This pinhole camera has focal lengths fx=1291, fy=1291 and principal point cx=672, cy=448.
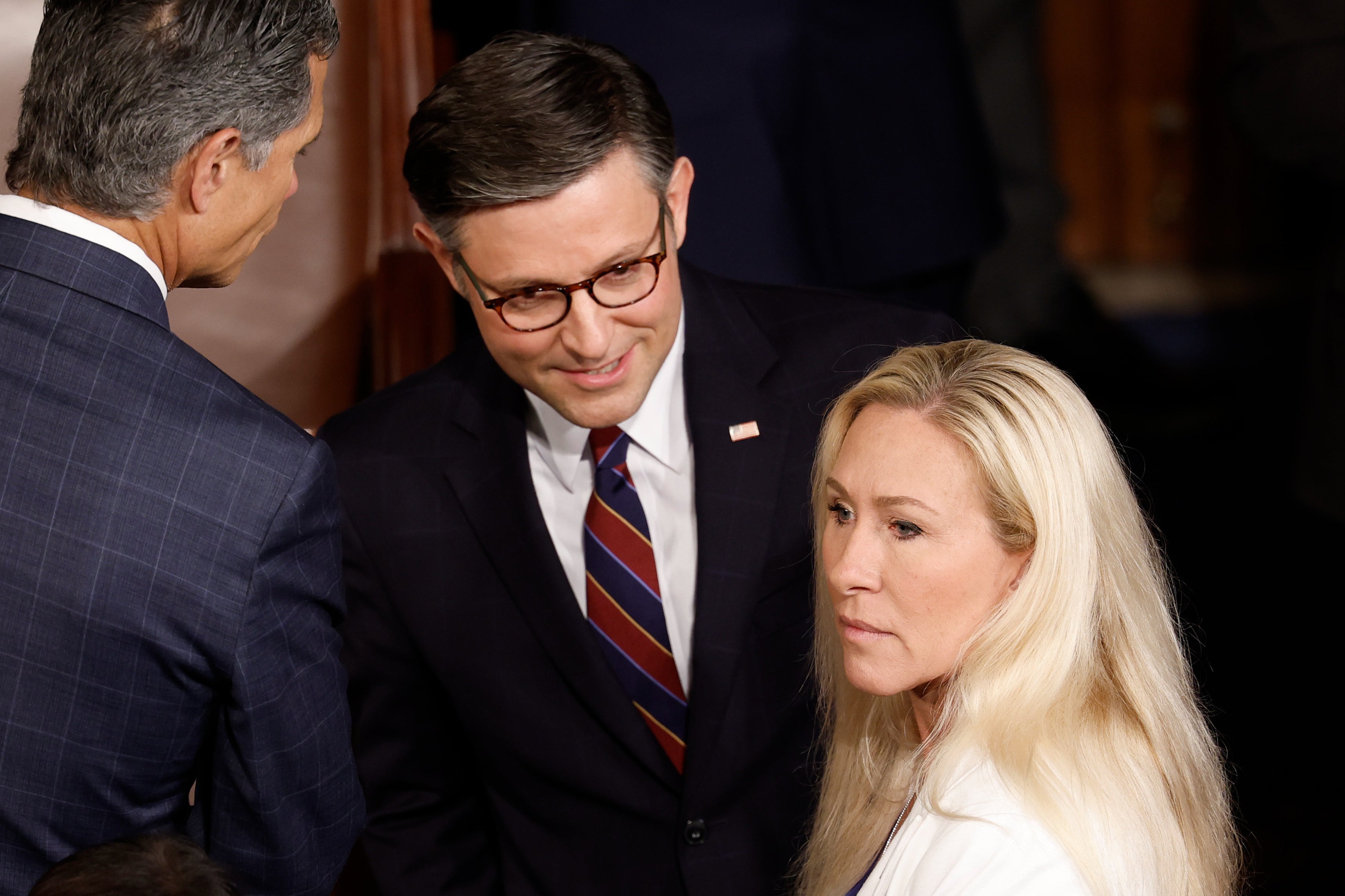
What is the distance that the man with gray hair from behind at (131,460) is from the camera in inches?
48.4

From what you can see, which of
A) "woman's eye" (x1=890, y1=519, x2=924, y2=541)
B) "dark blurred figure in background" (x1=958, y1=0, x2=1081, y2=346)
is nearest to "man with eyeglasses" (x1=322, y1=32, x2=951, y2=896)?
"woman's eye" (x1=890, y1=519, x2=924, y2=541)

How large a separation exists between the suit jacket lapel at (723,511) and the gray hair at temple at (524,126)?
0.97 ft

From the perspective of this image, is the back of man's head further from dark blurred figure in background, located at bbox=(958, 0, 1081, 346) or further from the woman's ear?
dark blurred figure in background, located at bbox=(958, 0, 1081, 346)

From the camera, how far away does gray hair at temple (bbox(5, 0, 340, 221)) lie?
1258mm

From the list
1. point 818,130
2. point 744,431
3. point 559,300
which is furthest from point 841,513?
point 818,130

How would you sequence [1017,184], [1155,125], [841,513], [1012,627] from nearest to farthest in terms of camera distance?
[1012,627] < [841,513] < [1017,184] < [1155,125]

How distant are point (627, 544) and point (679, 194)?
1.59 ft

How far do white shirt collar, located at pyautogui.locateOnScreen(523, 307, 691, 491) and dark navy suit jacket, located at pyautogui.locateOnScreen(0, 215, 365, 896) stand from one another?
0.51 m

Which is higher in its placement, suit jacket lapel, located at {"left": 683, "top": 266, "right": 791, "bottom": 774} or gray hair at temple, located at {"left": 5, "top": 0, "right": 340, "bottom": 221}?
gray hair at temple, located at {"left": 5, "top": 0, "right": 340, "bottom": 221}

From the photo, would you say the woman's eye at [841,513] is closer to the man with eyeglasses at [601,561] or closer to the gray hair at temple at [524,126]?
the man with eyeglasses at [601,561]

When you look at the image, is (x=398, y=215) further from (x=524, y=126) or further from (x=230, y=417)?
(x=230, y=417)

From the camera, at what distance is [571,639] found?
1751mm

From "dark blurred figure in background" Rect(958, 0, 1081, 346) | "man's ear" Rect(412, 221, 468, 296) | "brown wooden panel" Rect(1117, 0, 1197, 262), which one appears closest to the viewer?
"man's ear" Rect(412, 221, 468, 296)

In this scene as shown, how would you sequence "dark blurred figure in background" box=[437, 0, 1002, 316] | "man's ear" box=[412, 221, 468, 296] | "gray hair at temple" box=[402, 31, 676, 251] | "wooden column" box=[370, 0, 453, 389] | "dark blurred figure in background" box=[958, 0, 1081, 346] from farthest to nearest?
"dark blurred figure in background" box=[958, 0, 1081, 346] < "dark blurred figure in background" box=[437, 0, 1002, 316] < "wooden column" box=[370, 0, 453, 389] < "man's ear" box=[412, 221, 468, 296] < "gray hair at temple" box=[402, 31, 676, 251]
